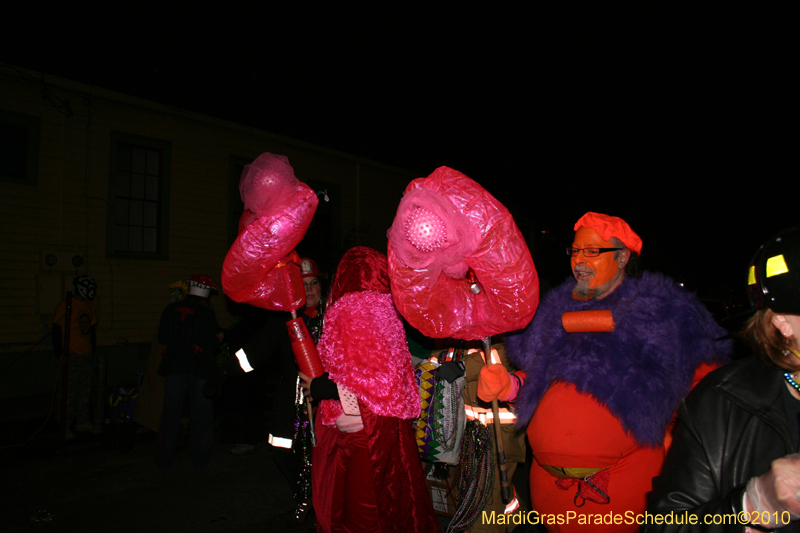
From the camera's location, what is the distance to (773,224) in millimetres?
21578

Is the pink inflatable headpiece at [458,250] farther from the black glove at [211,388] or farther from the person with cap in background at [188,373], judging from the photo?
the person with cap in background at [188,373]

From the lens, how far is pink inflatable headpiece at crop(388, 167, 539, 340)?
190 cm

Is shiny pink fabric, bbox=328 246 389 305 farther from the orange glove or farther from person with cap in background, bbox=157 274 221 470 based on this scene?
person with cap in background, bbox=157 274 221 470

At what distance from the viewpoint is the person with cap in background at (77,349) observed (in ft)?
20.7

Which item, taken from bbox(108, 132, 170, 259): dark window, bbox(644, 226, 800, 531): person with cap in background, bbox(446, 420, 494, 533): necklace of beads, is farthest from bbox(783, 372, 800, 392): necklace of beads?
bbox(108, 132, 170, 259): dark window

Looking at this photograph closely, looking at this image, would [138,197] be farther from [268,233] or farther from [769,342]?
[769,342]

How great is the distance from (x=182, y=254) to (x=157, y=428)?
16.9 feet

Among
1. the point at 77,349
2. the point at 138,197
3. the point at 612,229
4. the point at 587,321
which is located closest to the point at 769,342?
the point at 587,321

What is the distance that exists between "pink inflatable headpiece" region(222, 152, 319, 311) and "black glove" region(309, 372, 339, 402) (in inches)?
21.9

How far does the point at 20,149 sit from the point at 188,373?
652 centimetres

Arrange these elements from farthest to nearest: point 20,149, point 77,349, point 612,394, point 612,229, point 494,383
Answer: point 20,149 < point 77,349 < point 612,229 < point 494,383 < point 612,394

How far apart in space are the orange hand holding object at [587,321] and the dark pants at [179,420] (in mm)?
4421

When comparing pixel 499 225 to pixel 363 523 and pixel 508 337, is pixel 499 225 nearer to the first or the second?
pixel 508 337

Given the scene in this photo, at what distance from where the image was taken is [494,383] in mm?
2430
